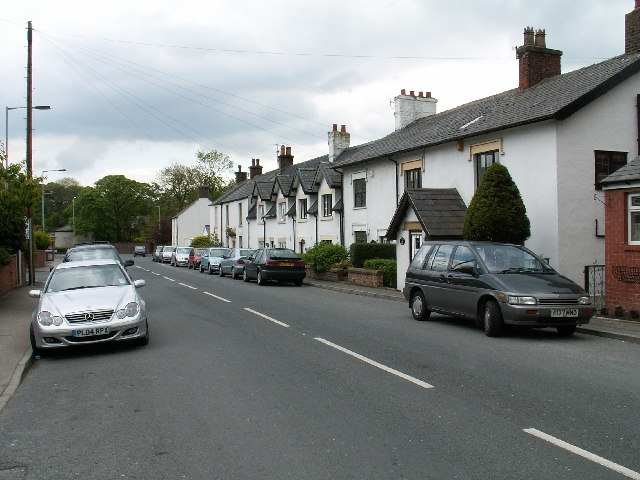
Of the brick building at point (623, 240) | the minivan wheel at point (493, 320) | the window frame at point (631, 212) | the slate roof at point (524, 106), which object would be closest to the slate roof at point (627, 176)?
the brick building at point (623, 240)

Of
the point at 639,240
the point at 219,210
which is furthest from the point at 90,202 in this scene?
the point at 639,240

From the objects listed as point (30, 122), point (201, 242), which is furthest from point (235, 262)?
point (201, 242)

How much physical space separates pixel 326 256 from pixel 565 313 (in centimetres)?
1819

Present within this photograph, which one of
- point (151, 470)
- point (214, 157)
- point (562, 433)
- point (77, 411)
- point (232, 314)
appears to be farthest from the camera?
point (214, 157)

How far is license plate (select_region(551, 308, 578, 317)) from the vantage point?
10578 millimetres

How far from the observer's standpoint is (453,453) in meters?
4.89

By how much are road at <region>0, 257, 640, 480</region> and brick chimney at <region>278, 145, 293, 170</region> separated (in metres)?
41.5

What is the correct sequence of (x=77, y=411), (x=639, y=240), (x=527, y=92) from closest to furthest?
1. (x=77, y=411)
2. (x=639, y=240)
3. (x=527, y=92)

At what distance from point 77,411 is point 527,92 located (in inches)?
766

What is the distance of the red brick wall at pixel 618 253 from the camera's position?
42.7ft

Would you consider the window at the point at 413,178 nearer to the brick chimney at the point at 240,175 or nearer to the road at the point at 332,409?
the road at the point at 332,409

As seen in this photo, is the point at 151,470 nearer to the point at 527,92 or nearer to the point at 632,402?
the point at 632,402

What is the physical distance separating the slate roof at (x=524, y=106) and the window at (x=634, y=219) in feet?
13.8

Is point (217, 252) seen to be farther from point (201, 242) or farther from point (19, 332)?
point (19, 332)
